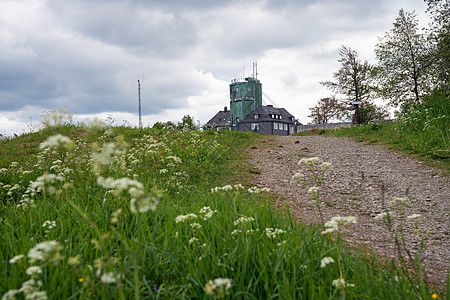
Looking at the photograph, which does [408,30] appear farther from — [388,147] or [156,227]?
[156,227]

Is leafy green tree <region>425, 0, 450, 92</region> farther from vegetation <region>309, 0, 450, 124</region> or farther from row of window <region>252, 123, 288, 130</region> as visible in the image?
row of window <region>252, 123, 288, 130</region>

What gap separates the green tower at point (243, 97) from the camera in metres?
61.9

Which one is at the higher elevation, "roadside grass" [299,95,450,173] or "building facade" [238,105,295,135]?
"building facade" [238,105,295,135]

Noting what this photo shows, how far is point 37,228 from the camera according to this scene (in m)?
3.54

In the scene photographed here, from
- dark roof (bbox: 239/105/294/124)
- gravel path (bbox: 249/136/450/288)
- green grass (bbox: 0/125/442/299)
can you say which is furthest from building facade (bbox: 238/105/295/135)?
green grass (bbox: 0/125/442/299)

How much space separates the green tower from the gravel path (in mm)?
Result: 51279

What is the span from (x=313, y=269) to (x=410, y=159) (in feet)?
28.5

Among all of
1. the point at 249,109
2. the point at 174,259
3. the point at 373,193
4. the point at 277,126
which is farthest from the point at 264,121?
the point at 174,259

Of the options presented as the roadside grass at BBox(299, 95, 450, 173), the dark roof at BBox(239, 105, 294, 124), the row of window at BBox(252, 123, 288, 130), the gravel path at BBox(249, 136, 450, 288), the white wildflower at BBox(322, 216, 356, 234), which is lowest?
the gravel path at BBox(249, 136, 450, 288)

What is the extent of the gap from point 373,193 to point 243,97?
56.4 m

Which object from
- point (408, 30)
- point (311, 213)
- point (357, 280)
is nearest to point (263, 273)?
point (357, 280)

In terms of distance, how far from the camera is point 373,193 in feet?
22.1

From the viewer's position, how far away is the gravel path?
13.7 ft

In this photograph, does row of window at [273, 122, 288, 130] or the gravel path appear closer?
the gravel path
